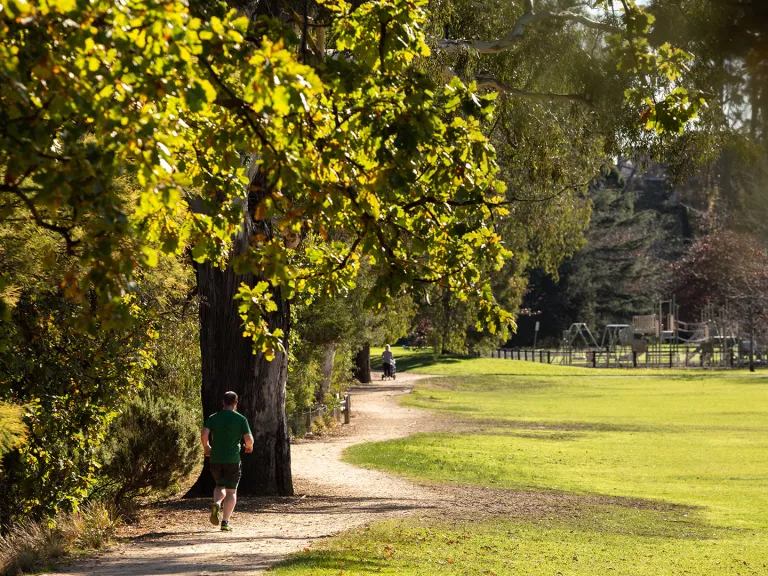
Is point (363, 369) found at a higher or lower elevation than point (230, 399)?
lower

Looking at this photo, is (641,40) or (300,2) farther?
(300,2)

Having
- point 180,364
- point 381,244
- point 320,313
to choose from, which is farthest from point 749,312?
point 381,244

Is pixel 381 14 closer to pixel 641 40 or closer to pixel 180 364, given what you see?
pixel 641 40

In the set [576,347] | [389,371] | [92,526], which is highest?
[576,347]

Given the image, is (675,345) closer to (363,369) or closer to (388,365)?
(388,365)

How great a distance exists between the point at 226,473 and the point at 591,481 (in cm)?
966

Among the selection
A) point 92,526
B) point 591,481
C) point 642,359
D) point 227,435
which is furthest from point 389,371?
point 92,526

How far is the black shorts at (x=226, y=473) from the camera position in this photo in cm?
1253

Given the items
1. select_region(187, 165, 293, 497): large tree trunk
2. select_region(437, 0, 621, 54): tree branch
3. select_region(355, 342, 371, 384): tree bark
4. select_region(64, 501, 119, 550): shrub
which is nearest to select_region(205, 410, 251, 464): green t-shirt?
select_region(64, 501, 119, 550): shrub

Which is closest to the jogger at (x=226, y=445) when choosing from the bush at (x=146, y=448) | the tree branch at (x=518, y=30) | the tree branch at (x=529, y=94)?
the bush at (x=146, y=448)

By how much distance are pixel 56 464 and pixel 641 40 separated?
25.9 feet

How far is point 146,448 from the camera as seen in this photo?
15.4 metres

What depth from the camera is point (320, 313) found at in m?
29.5

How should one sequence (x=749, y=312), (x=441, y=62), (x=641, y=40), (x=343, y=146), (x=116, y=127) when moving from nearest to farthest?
(x=116, y=127) < (x=343, y=146) < (x=641, y=40) < (x=441, y=62) < (x=749, y=312)
